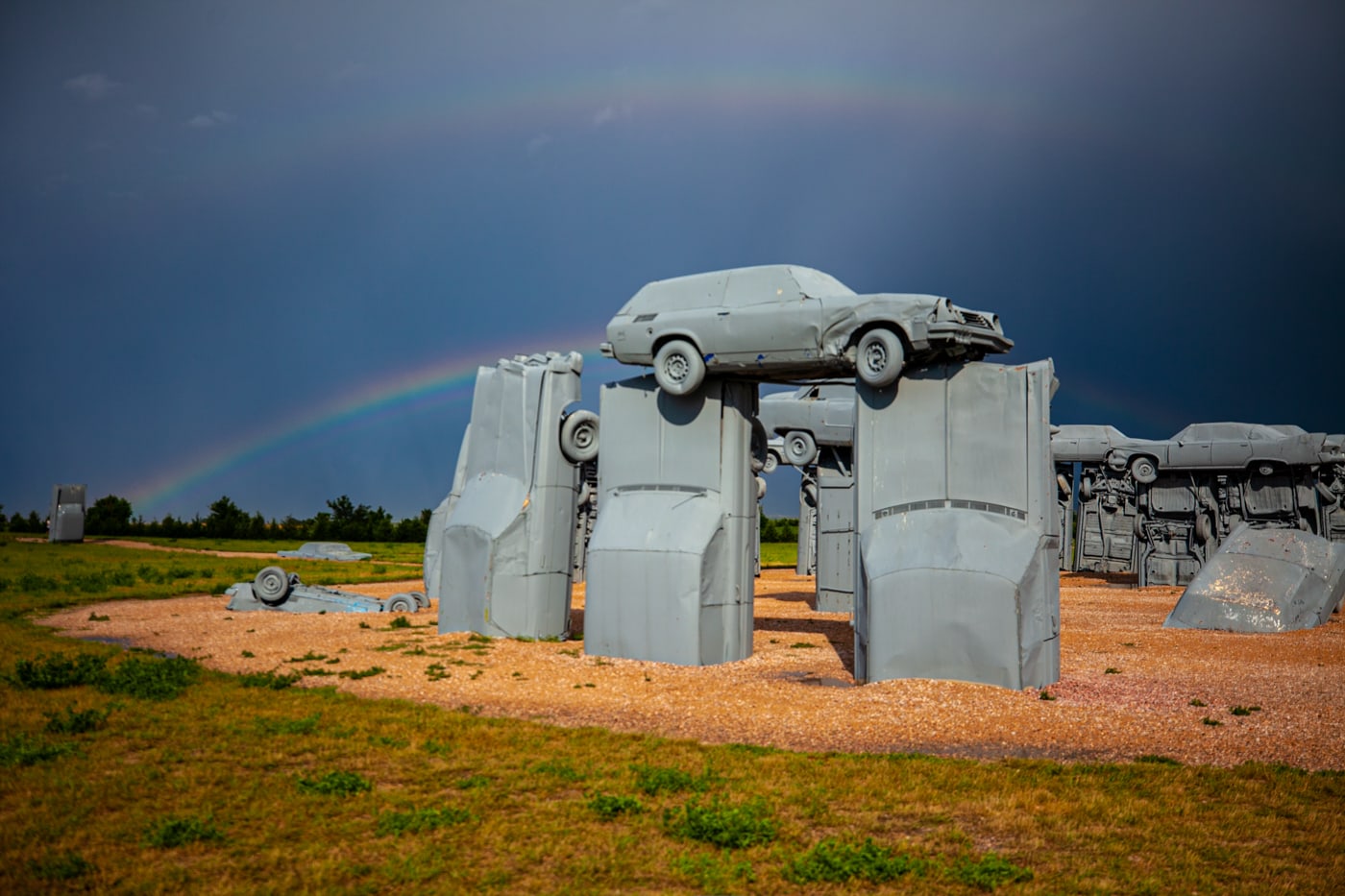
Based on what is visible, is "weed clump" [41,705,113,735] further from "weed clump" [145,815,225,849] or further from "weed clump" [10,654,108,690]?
"weed clump" [145,815,225,849]

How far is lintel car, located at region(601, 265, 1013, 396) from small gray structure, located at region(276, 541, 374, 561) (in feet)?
116

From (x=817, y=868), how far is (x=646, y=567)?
8814mm

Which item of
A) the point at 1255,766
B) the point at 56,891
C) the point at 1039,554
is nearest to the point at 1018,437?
the point at 1039,554

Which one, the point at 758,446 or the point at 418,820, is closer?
the point at 418,820

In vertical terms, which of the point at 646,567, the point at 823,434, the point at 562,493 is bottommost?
the point at 646,567

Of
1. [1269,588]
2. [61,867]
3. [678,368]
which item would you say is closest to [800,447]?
[1269,588]

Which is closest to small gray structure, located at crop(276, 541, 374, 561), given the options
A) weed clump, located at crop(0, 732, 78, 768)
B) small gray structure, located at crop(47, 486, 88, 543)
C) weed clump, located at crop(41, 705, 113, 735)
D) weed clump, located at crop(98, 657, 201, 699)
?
small gray structure, located at crop(47, 486, 88, 543)

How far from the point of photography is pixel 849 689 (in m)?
12.0

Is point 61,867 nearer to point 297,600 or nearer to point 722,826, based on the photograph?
point 722,826

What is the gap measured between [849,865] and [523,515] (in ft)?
39.3

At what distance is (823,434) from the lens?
24984 millimetres

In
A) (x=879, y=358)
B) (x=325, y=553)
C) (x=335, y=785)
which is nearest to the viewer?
(x=335, y=785)

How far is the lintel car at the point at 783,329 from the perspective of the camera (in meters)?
12.5

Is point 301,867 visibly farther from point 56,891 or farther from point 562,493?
point 562,493
